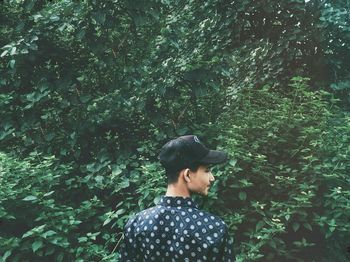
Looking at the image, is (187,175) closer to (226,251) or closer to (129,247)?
(226,251)

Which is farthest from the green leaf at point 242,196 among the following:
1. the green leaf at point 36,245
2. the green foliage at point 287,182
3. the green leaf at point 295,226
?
the green leaf at point 36,245

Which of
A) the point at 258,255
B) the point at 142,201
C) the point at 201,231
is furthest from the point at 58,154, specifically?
the point at 201,231

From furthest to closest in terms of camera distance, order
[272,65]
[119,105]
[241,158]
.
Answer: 1. [272,65]
2. [119,105]
3. [241,158]

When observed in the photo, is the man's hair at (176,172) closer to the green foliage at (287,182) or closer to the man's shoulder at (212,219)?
the man's shoulder at (212,219)

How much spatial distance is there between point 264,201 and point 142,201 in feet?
4.45

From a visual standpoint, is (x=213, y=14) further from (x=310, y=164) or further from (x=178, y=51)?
(x=310, y=164)

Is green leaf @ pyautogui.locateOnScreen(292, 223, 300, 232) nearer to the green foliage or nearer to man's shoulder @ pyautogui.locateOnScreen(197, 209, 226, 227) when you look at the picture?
the green foliage

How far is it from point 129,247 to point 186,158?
631 millimetres

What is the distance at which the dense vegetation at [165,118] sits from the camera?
19.6 ft

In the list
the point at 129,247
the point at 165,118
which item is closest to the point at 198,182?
the point at 129,247

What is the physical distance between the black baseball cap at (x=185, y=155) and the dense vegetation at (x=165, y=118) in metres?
2.86

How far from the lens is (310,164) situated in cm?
609

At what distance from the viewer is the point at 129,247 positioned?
310 cm

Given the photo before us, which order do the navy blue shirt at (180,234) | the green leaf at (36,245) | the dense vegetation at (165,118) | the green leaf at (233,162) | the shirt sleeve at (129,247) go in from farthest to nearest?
the dense vegetation at (165,118), the green leaf at (233,162), the green leaf at (36,245), the shirt sleeve at (129,247), the navy blue shirt at (180,234)
